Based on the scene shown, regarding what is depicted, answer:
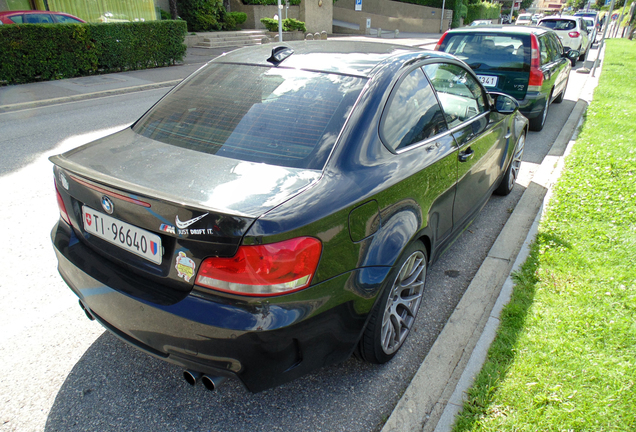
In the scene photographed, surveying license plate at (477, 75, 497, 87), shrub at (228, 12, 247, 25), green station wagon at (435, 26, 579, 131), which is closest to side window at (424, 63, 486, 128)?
license plate at (477, 75, 497, 87)

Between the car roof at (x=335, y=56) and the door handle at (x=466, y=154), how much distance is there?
71 centimetres

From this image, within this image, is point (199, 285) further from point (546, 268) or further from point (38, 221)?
point (38, 221)

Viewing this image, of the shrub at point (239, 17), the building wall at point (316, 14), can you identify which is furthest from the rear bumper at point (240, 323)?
the building wall at point (316, 14)

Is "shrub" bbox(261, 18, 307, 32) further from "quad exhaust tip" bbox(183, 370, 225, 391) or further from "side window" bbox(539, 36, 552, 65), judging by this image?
"quad exhaust tip" bbox(183, 370, 225, 391)

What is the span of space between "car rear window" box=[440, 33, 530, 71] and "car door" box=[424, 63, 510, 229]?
3.56 meters

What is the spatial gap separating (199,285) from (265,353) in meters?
0.39

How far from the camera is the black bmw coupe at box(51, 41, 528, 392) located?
1.81 m

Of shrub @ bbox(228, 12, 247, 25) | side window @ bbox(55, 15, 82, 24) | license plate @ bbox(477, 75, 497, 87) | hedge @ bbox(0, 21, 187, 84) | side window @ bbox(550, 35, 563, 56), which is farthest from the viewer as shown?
shrub @ bbox(228, 12, 247, 25)

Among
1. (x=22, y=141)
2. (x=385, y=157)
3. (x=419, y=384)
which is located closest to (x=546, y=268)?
(x=419, y=384)

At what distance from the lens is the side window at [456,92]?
3161 mm

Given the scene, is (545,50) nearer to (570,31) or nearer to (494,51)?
(494,51)

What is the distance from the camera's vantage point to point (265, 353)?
1850 mm

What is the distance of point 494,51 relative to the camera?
7.22 metres

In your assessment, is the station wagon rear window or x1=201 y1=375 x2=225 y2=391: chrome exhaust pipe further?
the station wagon rear window
